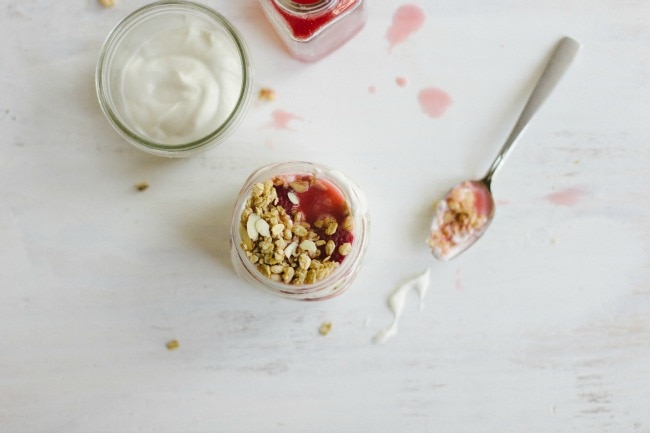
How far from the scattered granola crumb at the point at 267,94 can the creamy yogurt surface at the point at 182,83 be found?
52 mm

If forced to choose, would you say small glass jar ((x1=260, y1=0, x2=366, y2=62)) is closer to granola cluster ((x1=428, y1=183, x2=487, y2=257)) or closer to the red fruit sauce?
the red fruit sauce

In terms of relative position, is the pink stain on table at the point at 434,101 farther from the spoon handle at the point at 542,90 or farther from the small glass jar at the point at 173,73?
the small glass jar at the point at 173,73

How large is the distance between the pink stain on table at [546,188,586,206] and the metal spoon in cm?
10

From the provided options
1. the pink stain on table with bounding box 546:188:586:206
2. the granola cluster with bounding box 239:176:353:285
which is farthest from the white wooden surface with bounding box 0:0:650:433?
the granola cluster with bounding box 239:176:353:285

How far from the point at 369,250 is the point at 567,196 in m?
0.32

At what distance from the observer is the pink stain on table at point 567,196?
1005 millimetres

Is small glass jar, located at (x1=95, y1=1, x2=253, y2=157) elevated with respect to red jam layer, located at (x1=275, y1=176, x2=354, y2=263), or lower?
elevated

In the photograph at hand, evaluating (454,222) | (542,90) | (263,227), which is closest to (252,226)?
(263,227)

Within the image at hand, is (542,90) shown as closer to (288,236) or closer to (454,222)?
(454,222)

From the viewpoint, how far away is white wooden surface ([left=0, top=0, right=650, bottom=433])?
998 millimetres

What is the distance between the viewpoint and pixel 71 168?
39.6 inches

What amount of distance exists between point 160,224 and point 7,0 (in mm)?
421

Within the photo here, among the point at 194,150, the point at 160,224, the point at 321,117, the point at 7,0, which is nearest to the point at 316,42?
the point at 321,117

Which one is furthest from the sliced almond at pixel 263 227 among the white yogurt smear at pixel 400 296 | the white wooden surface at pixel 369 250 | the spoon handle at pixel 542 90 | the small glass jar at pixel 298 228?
the spoon handle at pixel 542 90
